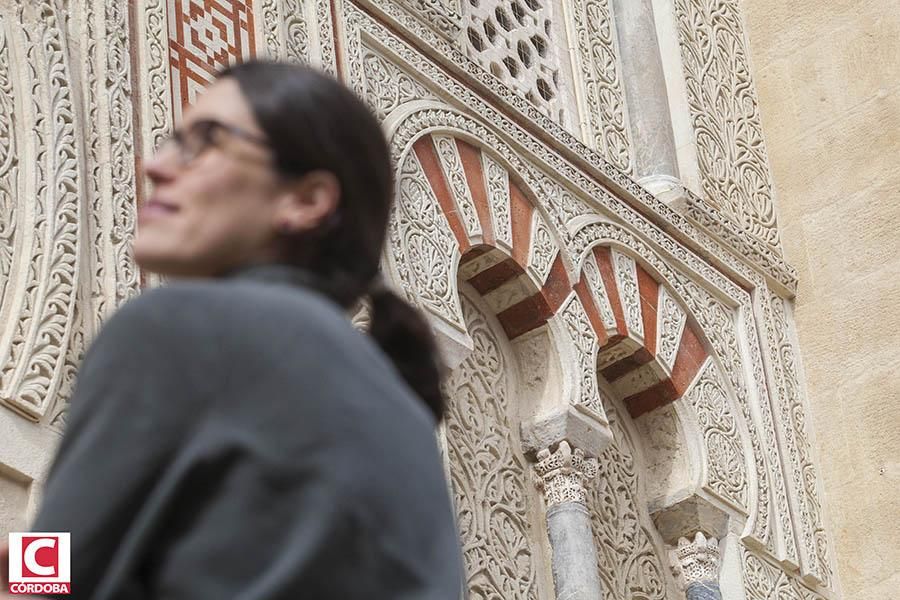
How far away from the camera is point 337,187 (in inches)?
42.3

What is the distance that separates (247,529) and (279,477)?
0.03 m

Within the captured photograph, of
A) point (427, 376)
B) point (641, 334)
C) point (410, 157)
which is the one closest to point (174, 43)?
point (410, 157)

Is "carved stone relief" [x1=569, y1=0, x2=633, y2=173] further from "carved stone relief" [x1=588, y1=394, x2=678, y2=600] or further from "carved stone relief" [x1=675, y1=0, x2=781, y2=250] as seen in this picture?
"carved stone relief" [x1=588, y1=394, x2=678, y2=600]

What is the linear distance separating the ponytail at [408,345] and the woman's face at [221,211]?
0.09m

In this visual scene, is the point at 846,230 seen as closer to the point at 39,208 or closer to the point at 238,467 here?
the point at 39,208

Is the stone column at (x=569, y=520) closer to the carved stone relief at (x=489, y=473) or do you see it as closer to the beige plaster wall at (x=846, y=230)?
the carved stone relief at (x=489, y=473)

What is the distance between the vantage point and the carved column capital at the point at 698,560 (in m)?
5.01

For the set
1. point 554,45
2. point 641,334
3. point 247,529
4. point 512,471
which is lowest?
point 247,529

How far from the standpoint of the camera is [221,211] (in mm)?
1064

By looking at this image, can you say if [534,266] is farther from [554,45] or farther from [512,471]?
[554,45]

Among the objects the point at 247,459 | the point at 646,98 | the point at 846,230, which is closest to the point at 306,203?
the point at 247,459

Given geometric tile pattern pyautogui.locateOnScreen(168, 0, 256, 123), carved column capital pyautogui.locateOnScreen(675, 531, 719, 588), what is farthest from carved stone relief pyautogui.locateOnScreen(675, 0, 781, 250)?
geometric tile pattern pyautogui.locateOnScreen(168, 0, 256, 123)

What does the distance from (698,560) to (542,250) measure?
0.91 m

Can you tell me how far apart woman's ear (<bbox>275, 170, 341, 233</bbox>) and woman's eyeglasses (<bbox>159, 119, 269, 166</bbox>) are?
0.13ft
